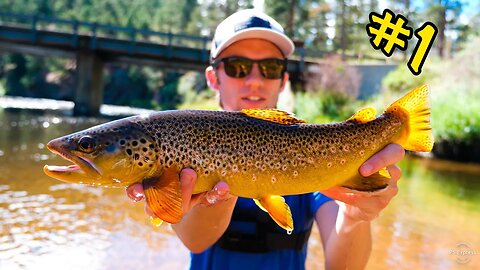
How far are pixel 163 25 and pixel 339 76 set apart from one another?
61.1 metres

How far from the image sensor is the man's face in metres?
3.53

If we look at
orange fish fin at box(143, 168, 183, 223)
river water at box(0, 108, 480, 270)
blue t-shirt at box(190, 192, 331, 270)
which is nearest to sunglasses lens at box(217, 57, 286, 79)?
blue t-shirt at box(190, 192, 331, 270)

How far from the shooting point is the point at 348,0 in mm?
63438

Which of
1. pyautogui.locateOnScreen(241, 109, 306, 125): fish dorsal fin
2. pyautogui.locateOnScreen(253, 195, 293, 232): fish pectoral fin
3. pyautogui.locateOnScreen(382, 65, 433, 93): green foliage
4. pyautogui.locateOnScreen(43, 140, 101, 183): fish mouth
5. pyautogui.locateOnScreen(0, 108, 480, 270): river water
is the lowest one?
pyautogui.locateOnScreen(0, 108, 480, 270): river water

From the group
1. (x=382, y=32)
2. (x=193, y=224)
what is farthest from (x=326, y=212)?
(x=382, y=32)

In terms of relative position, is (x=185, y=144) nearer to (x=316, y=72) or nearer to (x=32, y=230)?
(x=32, y=230)

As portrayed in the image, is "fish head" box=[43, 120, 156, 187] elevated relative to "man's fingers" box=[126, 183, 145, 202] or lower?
elevated

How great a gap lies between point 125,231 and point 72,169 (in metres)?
4.59

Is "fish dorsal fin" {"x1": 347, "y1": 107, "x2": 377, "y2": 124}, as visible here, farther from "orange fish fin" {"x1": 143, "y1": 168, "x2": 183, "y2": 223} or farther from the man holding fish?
"orange fish fin" {"x1": 143, "y1": 168, "x2": 183, "y2": 223}

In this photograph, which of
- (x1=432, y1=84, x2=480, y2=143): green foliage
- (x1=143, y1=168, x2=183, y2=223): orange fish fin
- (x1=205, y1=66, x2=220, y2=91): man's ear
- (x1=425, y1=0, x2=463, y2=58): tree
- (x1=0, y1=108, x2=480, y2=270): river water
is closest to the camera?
(x1=143, y1=168, x2=183, y2=223): orange fish fin

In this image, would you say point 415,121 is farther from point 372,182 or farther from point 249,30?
point 249,30

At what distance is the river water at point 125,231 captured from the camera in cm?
548

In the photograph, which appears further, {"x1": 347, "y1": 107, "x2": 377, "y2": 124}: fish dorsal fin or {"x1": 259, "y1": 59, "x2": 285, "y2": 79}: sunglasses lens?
{"x1": 259, "y1": 59, "x2": 285, "y2": 79}: sunglasses lens

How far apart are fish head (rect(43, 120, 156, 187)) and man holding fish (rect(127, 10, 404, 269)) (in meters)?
0.09
